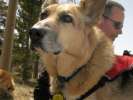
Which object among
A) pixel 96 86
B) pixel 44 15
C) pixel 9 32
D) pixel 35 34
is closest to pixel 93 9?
pixel 44 15

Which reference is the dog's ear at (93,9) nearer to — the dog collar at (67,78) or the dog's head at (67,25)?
the dog's head at (67,25)

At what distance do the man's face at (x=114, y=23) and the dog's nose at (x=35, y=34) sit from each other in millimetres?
1449

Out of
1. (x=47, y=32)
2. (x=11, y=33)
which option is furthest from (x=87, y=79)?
(x=11, y=33)

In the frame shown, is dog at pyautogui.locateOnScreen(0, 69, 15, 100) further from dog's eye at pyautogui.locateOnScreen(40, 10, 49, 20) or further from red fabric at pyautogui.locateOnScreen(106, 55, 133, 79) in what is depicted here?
red fabric at pyautogui.locateOnScreen(106, 55, 133, 79)

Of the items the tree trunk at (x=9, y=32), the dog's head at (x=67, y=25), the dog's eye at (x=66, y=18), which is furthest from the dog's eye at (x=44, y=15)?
the tree trunk at (x=9, y=32)

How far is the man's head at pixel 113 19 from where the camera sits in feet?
23.3

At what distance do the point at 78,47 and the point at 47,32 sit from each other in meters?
0.48

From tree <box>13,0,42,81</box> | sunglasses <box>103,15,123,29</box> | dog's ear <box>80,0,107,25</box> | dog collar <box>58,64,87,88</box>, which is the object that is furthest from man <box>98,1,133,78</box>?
tree <box>13,0,42,81</box>

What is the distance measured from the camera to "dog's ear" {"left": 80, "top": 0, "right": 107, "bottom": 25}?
6.23 m

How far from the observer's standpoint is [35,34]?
19.1ft

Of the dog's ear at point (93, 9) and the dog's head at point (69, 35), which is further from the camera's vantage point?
the dog's ear at point (93, 9)

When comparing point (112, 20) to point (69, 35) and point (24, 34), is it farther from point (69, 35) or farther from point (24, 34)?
point (24, 34)

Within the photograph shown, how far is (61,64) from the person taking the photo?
6285 mm

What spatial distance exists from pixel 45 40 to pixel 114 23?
5.21 ft
